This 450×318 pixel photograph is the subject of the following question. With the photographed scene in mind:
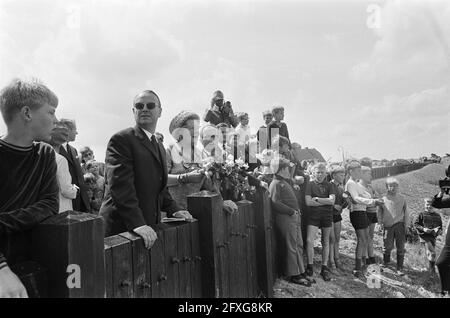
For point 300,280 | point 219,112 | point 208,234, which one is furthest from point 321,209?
point 208,234

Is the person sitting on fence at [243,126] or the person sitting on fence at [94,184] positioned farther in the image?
the person sitting on fence at [243,126]

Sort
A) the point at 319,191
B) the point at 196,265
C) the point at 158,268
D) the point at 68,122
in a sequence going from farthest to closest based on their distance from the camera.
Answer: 1. the point at 319,191
2. the point at 68,122
3. the point at 196,265
4. the point at 158,268

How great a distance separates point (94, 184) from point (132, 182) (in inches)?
116

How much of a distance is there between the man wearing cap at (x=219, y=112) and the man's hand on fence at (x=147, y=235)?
428 cm

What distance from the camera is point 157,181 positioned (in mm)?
3236

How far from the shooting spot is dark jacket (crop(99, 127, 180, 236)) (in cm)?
287

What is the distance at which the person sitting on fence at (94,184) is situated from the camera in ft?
18.0

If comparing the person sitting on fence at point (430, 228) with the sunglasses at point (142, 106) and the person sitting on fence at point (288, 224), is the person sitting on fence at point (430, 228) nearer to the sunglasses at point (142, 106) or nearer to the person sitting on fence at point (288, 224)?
the person sitting on fence at point (288, 224)

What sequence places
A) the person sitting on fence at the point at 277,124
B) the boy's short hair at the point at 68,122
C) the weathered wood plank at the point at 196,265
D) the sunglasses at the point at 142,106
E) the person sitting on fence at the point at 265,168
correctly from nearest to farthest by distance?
the sunglasses at the point at 142,106 < the weathered wood plank at the point at 196,265 < the boy's short hair at the point at 68,122 < the person sitting on fence at the point at 265,168 < the person sitting on fence at the point at 277,124

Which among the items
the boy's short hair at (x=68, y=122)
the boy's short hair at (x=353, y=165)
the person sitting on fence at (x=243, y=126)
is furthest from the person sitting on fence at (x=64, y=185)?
the boy's short hair at (x=353, y=165)

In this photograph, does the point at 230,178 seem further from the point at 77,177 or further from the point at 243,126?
the point at 243,126
